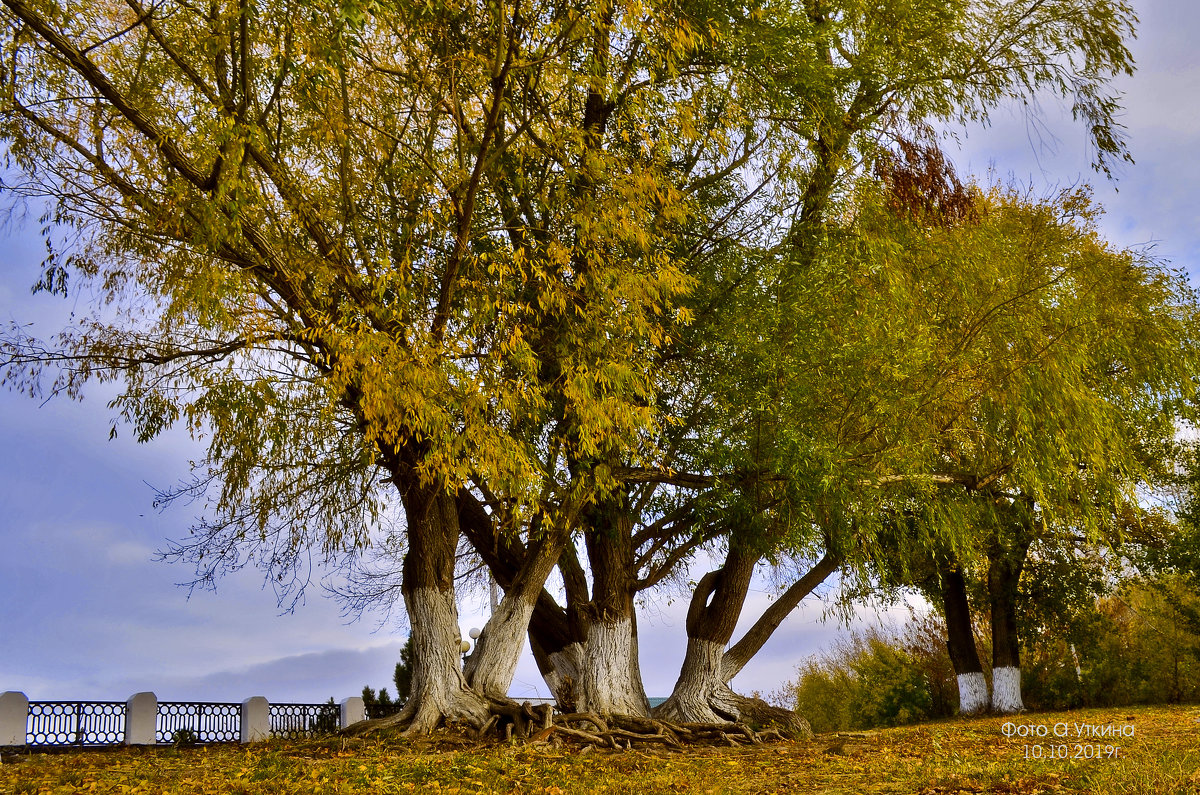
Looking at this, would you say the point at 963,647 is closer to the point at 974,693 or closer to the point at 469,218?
the point at 974,693

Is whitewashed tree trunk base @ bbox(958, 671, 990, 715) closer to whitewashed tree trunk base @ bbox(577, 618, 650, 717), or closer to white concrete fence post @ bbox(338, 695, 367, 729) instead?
whitewashed tree trunk base @ bbox(577, 618, 650, 717)

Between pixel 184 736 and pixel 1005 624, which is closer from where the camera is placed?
pixel 184 736

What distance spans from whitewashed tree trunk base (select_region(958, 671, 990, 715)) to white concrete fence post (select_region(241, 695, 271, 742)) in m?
12.9

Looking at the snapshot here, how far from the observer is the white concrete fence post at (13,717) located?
1083cm

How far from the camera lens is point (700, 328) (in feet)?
36.5

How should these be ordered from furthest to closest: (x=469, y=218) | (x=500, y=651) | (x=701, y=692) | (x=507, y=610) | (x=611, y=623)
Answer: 1. (x=701, y=692)
2. (x=611, y=623)
3. (x=507, y=610)
4. (x=500, y=651)
5. (x=469, y=218)

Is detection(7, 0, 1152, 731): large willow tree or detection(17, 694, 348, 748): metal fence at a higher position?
detection(7, 0, 1152, 731): large willow tree

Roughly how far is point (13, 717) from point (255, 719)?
3.29 metres

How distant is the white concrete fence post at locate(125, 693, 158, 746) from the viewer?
11953mm

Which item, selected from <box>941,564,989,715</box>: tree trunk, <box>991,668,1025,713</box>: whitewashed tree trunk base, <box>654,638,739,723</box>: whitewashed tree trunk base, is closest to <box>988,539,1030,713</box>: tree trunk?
<box>991,668,1025,713</box>: whitewashed tree trunk base

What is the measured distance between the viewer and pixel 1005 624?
1748 centimetres

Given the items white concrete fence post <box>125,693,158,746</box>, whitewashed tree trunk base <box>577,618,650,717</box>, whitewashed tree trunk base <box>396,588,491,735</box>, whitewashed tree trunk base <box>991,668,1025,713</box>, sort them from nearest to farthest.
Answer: whitewashed tree trunk base <box>396,588,491,735</box> → whitewashed tree trunk base <box>577,618,650,717</box> → white concrete fence post <box>125,693,158,746</box> → whitewashed tree trunk base <box>991,668,1025,713</box>

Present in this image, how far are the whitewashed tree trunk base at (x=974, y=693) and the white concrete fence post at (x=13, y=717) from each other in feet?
51.7

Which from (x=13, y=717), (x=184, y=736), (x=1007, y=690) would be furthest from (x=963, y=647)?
(x=13, y=717)
